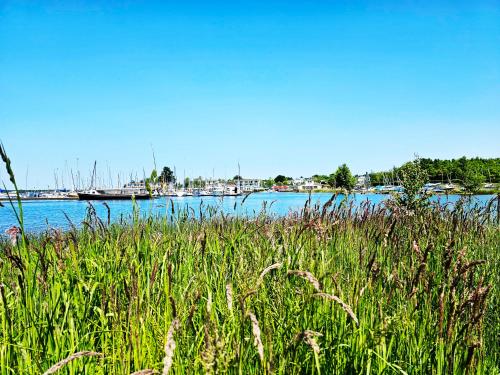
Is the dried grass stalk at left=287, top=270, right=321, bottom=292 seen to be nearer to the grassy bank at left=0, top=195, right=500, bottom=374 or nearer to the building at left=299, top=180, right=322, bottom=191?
the grassy bank at left=0, top=195, right=500, bottom=374

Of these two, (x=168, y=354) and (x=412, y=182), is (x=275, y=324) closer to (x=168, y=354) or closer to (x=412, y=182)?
(x=168, y=354)

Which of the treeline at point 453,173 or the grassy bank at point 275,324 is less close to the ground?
the treeline at point 453,173

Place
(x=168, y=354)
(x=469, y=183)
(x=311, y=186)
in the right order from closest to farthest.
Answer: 1. (x=168, y=354)
2. (x=311, y=186)
3. (x=469, y=183)

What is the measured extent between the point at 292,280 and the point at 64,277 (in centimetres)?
168

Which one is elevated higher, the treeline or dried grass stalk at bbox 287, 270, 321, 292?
the treeline

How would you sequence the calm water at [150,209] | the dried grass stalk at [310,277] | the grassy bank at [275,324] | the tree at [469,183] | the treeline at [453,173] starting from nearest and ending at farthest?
the dried grass stalk at [310,277], the grassy bank at [275,324], the calm water at [150,209], the tree at [469,183], the treeline at [453,173]

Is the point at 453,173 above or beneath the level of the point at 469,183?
above

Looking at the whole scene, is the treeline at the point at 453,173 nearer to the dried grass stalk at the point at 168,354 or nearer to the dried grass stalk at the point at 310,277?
the dried grass stalk at the point at 310,277

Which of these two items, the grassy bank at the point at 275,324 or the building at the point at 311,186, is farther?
the building at the point at 311,186

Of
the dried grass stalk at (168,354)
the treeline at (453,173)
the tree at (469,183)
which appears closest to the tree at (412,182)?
the treeline at (453,173)

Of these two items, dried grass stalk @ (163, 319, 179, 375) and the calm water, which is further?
the calm water

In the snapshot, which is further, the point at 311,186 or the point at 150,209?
the point at 311,186

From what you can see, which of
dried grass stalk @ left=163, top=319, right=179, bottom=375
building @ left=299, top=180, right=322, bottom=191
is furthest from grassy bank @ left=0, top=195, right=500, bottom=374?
building @ left=299, top=180, right=322, bottom=191

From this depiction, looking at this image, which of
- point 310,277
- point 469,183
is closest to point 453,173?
point 469,183
